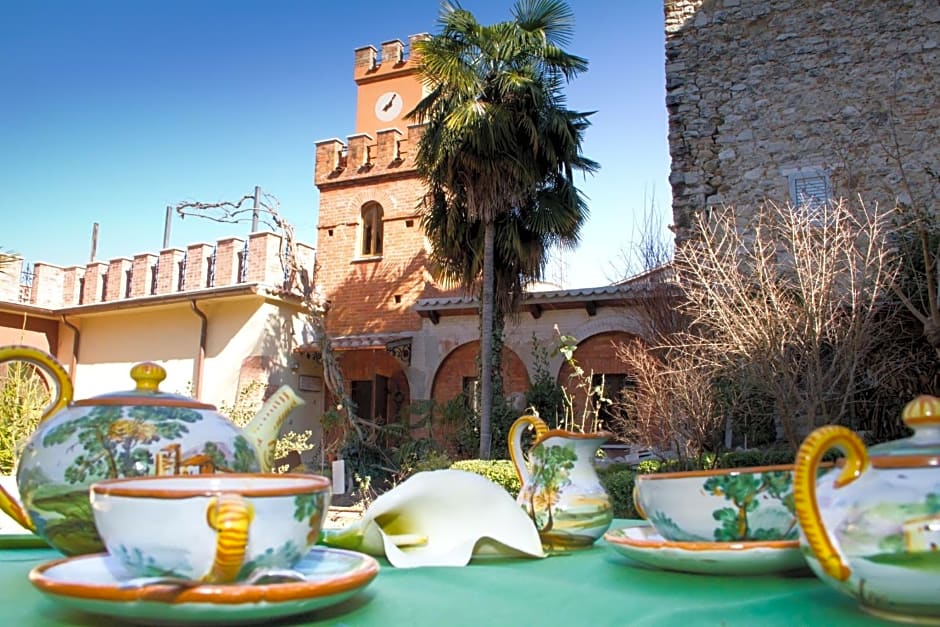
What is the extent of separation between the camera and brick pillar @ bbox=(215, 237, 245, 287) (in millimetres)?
13711

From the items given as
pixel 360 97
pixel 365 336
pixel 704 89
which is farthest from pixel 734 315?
pixel 360 97

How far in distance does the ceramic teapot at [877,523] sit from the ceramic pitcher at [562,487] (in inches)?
24.6

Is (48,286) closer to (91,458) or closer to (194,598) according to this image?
(91,458)

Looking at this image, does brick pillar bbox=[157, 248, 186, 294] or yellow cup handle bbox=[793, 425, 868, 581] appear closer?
yellow cup handle bbox=[793, 425, 868, 581]

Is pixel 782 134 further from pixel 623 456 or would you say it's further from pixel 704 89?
pixel 623 456

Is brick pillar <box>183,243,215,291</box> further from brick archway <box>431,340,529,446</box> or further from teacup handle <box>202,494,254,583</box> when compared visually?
teacup handle <box>202,494,254,583</box>

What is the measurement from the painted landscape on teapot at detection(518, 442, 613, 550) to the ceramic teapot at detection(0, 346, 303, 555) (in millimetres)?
567

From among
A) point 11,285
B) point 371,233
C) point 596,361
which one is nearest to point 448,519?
point 596,361

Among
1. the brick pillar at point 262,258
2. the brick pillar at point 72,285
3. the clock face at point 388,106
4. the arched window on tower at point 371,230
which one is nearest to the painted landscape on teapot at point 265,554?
the brick pillar at point 262,258

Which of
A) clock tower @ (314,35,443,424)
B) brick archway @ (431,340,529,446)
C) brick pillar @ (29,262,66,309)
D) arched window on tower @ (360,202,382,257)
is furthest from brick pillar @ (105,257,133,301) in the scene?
brick archway @ (431,340,529,446)

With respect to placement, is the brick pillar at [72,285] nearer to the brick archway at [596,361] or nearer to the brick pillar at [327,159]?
the brick pillar at [327,159]

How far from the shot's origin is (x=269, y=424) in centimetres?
133

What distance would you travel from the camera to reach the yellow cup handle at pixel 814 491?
73cm

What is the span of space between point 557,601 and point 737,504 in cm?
36
